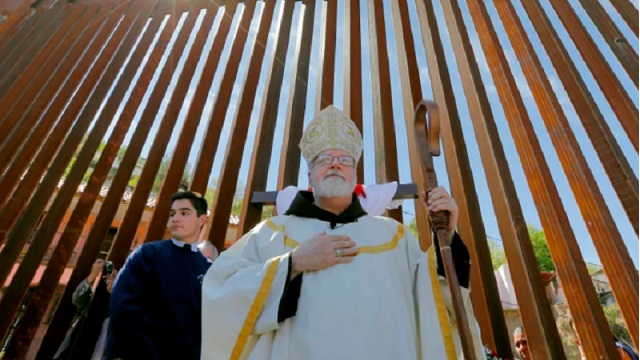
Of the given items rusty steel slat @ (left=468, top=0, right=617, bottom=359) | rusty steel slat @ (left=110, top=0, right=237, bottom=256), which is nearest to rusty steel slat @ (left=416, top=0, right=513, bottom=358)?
rusty steel slat @ (left=468, top=0, right=617, bottom=359)

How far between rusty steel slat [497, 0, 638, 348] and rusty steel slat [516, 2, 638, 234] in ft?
0.04

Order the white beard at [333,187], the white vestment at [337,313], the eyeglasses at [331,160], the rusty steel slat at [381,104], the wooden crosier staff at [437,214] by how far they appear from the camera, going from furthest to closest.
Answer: the rusty steel slat at [381,104]
the eyeglasses at [331,160]
the white beard at [333,187]
the white vestment at [337,313]
the wooden crosier staff at [437,214]

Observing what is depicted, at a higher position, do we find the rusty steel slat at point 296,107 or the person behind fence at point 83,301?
the rusty steel slat at point 296,107

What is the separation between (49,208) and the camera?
8.07ft

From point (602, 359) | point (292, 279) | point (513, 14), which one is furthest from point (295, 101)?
point (602, 359)

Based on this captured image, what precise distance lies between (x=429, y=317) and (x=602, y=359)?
1140 mm

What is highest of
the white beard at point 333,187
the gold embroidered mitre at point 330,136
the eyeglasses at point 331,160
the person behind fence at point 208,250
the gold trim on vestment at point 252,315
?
the gold embroidered mitre at point 330,136

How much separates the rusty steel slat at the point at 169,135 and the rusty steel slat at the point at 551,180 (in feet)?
7.63

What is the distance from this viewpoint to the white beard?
1.46 metres

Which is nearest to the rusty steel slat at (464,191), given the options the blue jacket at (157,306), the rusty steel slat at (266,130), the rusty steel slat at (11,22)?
the rusty steel slat at (266,130)

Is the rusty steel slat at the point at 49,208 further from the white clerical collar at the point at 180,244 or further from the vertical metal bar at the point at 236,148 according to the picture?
the white clerical collar at the point at 180,244

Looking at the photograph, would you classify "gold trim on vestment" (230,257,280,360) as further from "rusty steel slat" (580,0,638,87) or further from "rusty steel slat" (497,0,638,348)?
"rusty steel slat" (580,0,638,87)

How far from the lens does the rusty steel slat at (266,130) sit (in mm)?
2277

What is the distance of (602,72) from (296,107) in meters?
2.09
